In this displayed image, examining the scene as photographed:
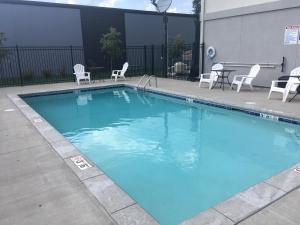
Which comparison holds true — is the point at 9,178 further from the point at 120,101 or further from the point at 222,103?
the point at 120,101

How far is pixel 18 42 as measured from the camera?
1282cm

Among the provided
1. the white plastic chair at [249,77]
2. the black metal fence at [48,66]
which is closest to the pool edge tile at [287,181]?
the white plastic chair at [249,77]

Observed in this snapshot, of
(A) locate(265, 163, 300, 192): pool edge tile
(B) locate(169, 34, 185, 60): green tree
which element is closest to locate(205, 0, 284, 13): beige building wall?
(B) locate(169, 34, 185, 60): green tree

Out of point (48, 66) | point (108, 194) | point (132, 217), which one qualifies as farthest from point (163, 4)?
point (132, 217)

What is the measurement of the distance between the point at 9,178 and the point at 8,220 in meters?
0.85

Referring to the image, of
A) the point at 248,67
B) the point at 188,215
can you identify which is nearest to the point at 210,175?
the point at 188,215

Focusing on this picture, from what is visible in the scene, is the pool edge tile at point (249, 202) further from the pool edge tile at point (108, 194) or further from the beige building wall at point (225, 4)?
the beige building wall at point (225, 4)

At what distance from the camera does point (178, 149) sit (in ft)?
14.9

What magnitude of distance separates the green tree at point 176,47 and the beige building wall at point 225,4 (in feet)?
13.8

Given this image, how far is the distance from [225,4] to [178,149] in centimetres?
693

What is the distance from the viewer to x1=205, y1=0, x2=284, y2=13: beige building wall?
8531mm

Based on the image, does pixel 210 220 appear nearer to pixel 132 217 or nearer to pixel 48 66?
pixel 132 217

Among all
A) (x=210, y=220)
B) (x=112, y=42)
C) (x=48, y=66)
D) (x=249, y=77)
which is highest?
(x=112, y=42)

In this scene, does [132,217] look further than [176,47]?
No
